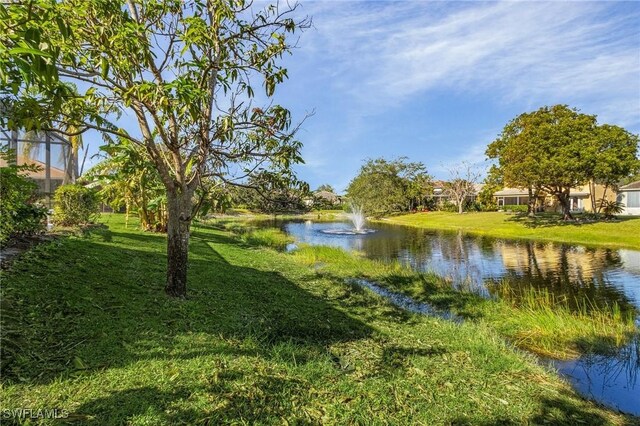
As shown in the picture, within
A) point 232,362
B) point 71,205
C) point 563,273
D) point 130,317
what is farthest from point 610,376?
point 71,205

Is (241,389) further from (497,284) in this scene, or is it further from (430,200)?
(430,200)

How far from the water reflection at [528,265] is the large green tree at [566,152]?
1020 centimetres

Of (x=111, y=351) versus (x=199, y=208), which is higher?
(x=199, y=208)

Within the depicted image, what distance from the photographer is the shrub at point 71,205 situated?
44.9ft

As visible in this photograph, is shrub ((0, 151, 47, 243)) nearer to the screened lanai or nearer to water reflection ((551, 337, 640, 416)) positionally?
the screened lanai

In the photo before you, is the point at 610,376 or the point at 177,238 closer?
the point at 610,376

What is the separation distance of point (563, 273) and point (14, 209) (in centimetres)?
2003

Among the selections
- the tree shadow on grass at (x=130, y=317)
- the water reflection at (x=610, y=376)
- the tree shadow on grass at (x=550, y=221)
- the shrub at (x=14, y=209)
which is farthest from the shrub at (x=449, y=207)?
the shrub at (x=14, y=209)

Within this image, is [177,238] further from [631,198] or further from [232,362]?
[631,198]

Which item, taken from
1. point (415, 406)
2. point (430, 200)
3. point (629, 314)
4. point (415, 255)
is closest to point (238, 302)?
point (415, 406)

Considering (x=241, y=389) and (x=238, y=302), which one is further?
(x=238, y=302)

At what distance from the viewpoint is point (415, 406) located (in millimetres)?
4305

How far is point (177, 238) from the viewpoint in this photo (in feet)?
22.9

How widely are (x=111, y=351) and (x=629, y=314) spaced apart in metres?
12.7
